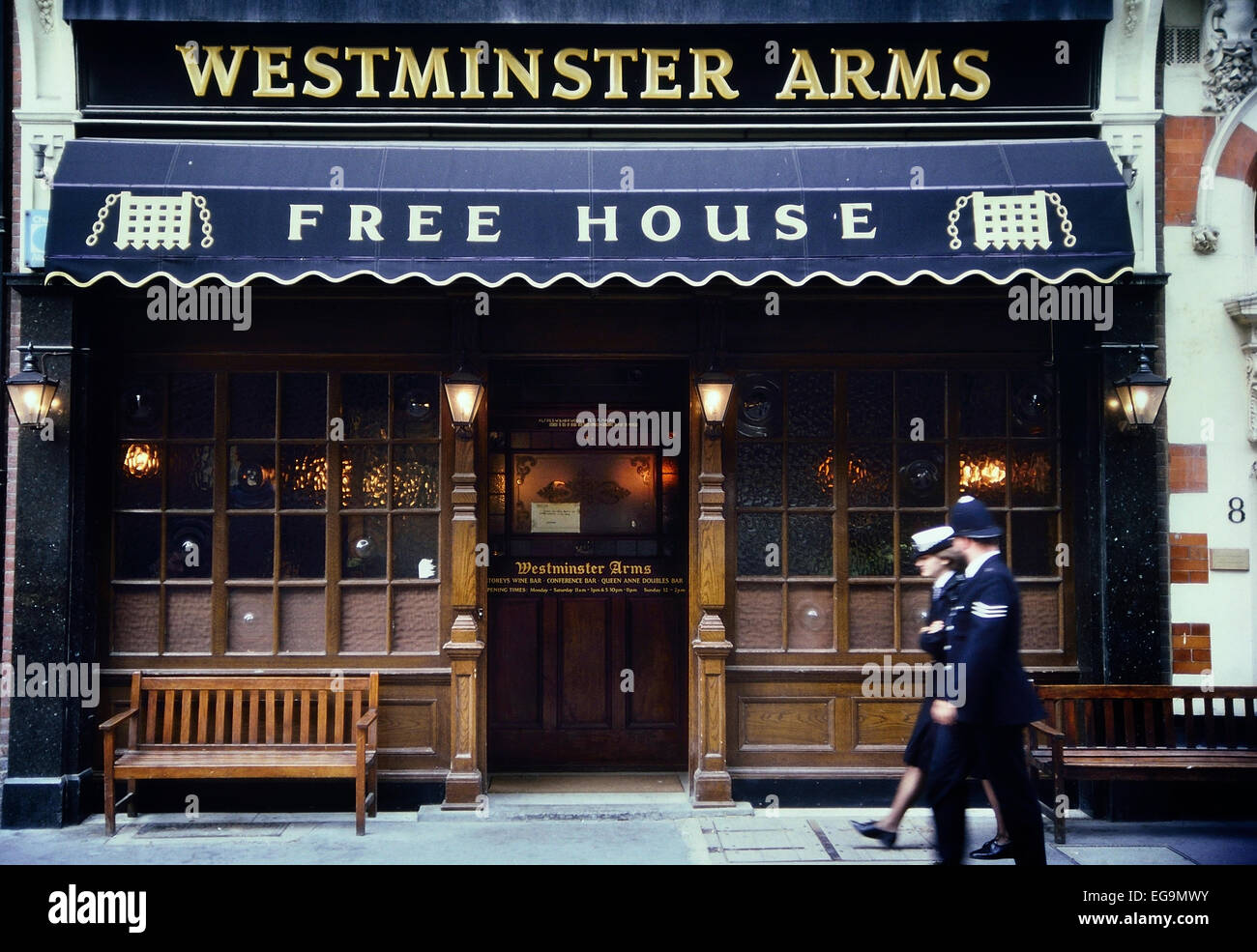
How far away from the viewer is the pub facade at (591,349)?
21.2 feet

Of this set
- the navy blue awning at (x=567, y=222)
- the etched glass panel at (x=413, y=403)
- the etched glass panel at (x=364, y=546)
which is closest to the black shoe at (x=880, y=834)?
the navy blue awning at (x=567, y=222)

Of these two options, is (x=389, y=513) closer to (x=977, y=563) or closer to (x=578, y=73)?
(x=578, y=73)

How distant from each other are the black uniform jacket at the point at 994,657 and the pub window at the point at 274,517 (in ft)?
12.7

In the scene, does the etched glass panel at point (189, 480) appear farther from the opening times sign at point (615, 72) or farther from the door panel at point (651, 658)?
the door panel at point (651, 658)

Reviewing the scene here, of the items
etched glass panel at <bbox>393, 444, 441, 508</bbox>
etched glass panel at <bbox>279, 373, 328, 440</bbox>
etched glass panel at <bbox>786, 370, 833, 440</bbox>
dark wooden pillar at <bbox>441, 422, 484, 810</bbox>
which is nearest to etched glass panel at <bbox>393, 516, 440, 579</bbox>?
etched glass panel at <bbox>393, 444, 441, 508</bbox>

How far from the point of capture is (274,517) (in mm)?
7164

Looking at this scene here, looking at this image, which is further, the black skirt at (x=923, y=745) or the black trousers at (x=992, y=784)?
the black skirt at (x=923, y=745)

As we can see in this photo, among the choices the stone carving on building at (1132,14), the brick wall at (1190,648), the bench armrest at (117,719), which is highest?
the stone carving on building at (1132,14)

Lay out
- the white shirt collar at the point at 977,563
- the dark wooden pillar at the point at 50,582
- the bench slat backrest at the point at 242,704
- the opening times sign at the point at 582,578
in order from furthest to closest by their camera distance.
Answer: the opening times sign at the point at 582,578 < the bench slat backrest at the point at 242,704 < the dark wooden pillar at the point at 50,582 < the white shirt collar at the point at 977,563

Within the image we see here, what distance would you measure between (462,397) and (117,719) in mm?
3150

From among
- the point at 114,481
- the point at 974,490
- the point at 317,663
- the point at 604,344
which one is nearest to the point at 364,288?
the point at 604,344

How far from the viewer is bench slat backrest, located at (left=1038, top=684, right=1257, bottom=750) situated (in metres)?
6.62

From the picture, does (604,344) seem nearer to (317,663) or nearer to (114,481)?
(317,663)

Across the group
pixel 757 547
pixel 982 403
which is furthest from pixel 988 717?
pixel 982 403
